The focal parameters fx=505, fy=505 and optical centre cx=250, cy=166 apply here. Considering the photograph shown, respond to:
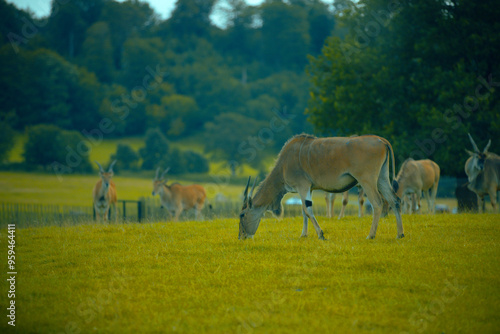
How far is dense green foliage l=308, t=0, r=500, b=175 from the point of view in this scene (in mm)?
22016

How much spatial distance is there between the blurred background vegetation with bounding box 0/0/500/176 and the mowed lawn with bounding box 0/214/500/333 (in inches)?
490

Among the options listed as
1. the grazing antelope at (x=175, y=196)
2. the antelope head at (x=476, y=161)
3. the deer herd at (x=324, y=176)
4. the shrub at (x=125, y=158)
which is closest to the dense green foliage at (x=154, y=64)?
the shrub at (x=125, y=158)

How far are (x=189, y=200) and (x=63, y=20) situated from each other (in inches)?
4673

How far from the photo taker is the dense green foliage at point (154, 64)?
94062 millimetres

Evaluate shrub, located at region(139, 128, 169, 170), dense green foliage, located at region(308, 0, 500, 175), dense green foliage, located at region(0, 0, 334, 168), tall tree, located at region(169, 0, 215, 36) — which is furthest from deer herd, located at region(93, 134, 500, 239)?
tall tree, located at region(169, 0, 215, 36)

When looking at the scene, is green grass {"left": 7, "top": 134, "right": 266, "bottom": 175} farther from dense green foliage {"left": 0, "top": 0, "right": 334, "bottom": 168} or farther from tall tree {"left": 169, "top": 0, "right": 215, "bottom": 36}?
tall tree {"left": 169, "top": 0, "right": 215, "bottom": 36}

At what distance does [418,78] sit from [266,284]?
18723mm

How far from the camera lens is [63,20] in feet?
424

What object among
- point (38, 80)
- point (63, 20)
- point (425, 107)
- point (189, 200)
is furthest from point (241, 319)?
point (63, 20)

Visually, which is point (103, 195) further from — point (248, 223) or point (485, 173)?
point (485, 173)

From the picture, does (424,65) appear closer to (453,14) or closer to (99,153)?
(453,14)

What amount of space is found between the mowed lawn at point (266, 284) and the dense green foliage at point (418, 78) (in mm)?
11012

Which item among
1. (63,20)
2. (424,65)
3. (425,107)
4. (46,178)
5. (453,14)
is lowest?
(46,178)

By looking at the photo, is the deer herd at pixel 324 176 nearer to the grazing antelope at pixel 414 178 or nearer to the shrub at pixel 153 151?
the grazing antelope at pixel 414 178
